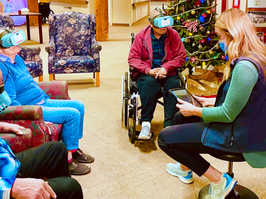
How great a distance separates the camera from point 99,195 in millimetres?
2346

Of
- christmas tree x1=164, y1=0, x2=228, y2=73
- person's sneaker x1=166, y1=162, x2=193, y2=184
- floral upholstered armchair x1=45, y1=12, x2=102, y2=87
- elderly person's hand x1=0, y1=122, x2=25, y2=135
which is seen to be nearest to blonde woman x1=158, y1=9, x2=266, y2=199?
person's sneaker x1=166, y1=162, x2=193, y2=184

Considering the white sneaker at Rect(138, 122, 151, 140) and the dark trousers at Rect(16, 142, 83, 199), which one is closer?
the dark trousers at Rect(16, 142, 83, 199)

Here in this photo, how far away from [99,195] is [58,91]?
1.01 meters

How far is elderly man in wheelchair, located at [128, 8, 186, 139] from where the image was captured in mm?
3053

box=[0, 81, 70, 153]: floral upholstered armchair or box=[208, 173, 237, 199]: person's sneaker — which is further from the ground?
box=[0, 81, 70, 153]: floral upholstered armchair

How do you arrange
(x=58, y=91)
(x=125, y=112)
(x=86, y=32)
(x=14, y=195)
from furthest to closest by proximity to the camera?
(x=86, y=32)
(x=125, y=112)
(x=58, y=91)
(x=14, y=195)

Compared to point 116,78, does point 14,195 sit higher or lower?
higher

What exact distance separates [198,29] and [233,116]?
3030 mm

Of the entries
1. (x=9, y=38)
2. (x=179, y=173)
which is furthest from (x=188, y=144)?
(x=9, y=38)

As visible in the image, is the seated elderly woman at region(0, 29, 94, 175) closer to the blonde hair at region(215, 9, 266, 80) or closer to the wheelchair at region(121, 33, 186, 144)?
the wheelchair at region(121, 33, 186, 144)

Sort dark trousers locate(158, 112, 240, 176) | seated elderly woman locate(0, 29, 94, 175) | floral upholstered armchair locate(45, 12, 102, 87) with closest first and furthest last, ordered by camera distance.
Answer: 1. dark trousers locate(158, 112, 240, 176)
2. seated elderly woman locate(0, 29, 94, 175)
3. floral upholstered armchair locate(45, 12, 102, 87)

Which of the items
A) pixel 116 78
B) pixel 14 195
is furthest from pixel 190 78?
pixel 14 195

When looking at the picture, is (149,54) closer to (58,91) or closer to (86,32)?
(58,91)

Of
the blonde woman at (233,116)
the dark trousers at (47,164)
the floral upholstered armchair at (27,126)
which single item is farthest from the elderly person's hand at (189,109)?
the floral upholstered armchair at (27,126)
